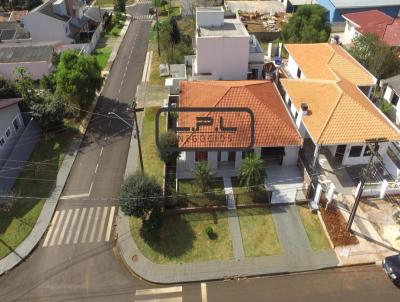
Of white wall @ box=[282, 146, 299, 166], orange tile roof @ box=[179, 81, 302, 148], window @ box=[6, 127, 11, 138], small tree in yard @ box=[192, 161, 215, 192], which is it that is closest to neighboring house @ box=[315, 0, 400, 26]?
orange tile roof @ box=[179, 81, 302, 148]

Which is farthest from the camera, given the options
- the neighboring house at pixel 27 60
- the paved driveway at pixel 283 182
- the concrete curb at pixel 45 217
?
the neighboring house at pixel 27 60

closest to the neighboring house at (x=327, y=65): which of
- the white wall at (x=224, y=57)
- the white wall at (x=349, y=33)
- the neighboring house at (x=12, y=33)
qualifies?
the white wall at (x=224, y=57)

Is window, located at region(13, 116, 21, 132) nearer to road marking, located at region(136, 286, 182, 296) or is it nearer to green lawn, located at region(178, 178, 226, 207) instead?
green lawn, located at region(178, 178, 226, 207)

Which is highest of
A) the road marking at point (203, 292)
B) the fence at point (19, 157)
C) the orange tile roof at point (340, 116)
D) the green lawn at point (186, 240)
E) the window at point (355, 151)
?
the orange tile roof at point (340, 116)

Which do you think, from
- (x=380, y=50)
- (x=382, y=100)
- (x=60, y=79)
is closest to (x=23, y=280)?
(x=60, y=79)

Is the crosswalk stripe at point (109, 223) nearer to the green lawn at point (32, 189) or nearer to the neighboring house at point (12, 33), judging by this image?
the green lawn at point (32, 189)

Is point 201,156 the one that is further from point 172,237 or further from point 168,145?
point 172,237
